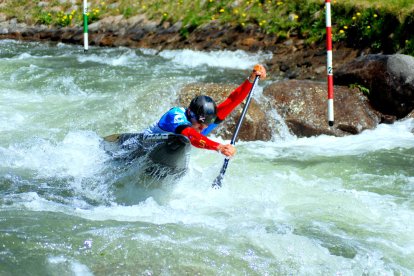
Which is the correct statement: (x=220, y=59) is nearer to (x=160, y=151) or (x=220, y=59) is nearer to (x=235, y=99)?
(x=235, y=99)

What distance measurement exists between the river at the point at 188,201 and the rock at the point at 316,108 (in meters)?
0.17

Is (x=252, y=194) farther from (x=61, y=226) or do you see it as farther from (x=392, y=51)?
(x=392, y=51)

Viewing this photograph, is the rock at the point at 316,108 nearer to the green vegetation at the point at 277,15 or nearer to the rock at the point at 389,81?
the rock at the point at 389,81

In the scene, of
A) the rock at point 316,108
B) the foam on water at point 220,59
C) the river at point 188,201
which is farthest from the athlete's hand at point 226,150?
Result: the foam on water at point 220,59

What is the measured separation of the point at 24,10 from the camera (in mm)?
18094

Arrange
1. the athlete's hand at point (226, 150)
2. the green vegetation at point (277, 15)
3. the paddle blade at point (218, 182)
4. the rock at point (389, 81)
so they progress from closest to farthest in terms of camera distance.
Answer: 1. the athlete's hand at point (226, 150)
2. the paddle blade at point (218, 182)
3. the rock at point (389, 81)
4. the green vegetation at point (277, 15)

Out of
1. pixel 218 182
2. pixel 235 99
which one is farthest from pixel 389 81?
pixel 218 182

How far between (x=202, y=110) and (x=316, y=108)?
3624mm

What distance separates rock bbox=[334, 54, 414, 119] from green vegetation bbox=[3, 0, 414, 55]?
6.48 feet

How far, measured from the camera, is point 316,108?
8.73 m

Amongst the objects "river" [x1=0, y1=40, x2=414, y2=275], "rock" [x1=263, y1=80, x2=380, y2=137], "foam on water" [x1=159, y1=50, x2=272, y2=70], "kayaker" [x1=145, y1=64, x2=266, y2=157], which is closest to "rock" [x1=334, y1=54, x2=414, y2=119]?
"rock" [x1=263, y1=80, x2=380, y2=137]

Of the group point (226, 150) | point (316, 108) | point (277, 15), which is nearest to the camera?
point (226, 150)

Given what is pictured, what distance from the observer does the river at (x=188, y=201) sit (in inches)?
168

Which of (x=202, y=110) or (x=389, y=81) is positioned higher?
Answer: (x=202, y=110)
